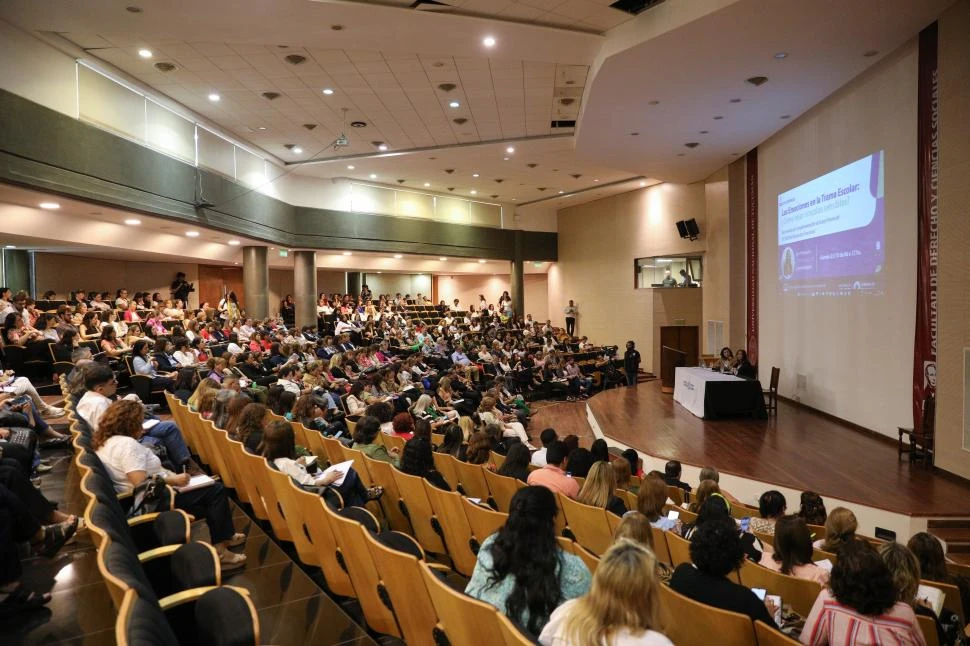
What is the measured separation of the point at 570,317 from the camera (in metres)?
19.5

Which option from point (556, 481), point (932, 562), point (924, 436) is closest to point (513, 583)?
point (556, 481)

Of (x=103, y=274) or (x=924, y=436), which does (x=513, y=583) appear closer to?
(x=924, y=436)

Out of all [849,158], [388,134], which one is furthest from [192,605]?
[388,134]

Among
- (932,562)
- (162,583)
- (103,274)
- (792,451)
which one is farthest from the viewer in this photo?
(103,274)

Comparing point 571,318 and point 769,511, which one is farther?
point 571,318

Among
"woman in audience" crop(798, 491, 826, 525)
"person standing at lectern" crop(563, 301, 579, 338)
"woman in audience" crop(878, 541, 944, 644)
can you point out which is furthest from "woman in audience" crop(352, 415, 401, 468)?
"person standing at lectern" crop(563, 301, 579, 338)

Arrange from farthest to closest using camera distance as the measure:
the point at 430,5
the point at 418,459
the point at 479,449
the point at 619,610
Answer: the point at 430,5
the point at 479,449
the point at 418,459
the point at 619,610

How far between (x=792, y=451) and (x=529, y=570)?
244 inches

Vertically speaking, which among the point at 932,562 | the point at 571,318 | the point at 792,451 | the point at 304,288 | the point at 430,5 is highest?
the point at 430,5

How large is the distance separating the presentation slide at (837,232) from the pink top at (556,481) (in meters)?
5.71

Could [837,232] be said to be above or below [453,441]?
above

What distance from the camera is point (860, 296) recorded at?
A: 781 centimetres

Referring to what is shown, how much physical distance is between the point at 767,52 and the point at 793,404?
225 inches

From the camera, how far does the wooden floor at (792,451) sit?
5.50 metres
